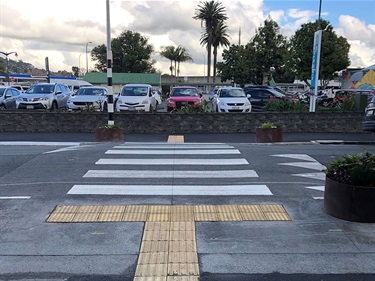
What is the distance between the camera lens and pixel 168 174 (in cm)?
762

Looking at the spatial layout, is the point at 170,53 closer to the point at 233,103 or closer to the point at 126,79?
the point at 126,79

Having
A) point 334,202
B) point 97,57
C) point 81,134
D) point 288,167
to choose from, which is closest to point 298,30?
point 81,134

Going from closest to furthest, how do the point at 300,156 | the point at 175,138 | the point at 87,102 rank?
the point at 300,156
the point at 175,138
the point at 87,102

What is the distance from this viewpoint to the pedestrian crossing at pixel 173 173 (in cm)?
653

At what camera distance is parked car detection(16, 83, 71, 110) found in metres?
18.4

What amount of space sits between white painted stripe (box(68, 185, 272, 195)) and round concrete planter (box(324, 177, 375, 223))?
55.6 inches

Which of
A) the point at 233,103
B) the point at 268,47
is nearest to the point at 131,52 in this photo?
the point at 268,47

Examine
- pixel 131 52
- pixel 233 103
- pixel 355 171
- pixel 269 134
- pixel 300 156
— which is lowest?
pixel 300 156

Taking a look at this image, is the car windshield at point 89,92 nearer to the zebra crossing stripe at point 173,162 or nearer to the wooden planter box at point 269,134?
the wooden planter box at point 269,134

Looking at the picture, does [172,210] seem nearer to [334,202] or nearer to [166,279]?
[166,279]

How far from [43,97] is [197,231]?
16078mm

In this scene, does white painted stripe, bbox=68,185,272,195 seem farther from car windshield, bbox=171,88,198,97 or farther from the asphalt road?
car windshield, bbox=171,88,198,97

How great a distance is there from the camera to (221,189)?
6.61 meters

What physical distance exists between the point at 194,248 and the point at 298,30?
39110 millimetres
